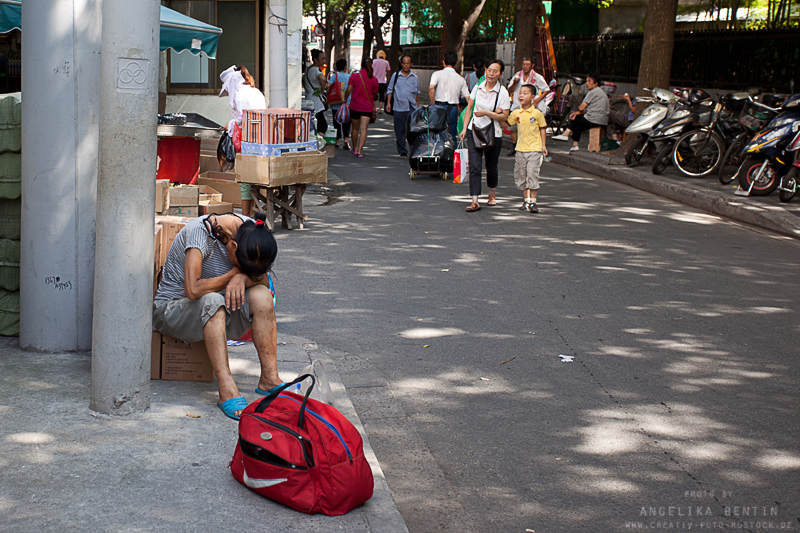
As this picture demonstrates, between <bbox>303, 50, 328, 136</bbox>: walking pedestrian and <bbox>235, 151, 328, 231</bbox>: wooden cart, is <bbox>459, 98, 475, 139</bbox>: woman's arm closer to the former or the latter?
<bbox>235, 151, 328, 231</bbox>: wooden cart

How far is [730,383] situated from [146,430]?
3.46 metres

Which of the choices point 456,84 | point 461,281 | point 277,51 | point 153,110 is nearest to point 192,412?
point 153,110

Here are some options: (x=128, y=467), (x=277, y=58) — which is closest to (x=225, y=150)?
(x=277, y=58)

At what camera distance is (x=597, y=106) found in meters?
17.0

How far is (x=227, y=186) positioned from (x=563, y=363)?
5862 millimetres

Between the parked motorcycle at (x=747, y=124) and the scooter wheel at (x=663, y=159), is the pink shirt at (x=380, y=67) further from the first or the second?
the parked motorcycle at (x=747, y=124)

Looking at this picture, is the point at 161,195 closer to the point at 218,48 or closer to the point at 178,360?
the point at 178,360

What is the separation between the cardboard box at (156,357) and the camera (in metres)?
4.47

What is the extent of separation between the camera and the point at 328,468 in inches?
127

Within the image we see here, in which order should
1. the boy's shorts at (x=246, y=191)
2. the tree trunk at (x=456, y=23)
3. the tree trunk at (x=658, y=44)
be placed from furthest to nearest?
the tree trunk at (x=456, y=23), the tree trunk at (x=658, y=44), the boy's shorts at (x=246, y=191)

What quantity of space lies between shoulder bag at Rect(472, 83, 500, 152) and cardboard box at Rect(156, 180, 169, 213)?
4.29m

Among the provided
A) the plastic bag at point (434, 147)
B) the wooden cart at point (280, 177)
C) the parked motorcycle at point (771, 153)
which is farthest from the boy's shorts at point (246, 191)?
the parked motorcycle at point (771, 153)

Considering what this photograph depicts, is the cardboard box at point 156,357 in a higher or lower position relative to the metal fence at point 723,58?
lower

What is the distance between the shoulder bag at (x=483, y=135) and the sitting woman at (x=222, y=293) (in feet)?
20.8
